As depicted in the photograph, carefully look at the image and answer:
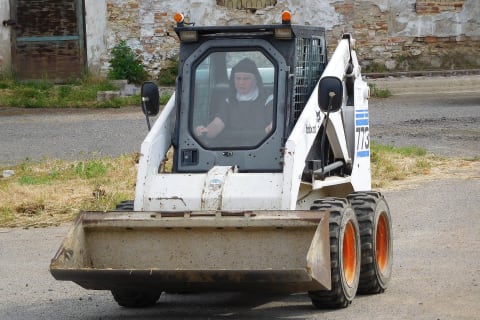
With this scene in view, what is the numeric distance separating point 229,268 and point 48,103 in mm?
16490

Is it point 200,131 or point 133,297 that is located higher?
point 200,131

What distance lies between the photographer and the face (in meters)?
9.67

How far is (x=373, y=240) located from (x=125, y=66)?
1793cm

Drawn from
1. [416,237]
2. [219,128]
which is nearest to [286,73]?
[219,128]

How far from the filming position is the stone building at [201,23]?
26.8 m

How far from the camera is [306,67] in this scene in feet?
32.9

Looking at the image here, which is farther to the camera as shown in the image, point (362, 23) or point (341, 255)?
point (362, 23)

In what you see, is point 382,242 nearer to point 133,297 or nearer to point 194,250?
point 194,250

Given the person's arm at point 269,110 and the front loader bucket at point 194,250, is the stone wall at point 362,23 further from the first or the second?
the front loader bucket at point 194,250

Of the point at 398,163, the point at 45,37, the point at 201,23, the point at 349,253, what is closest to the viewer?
the point at 349,253

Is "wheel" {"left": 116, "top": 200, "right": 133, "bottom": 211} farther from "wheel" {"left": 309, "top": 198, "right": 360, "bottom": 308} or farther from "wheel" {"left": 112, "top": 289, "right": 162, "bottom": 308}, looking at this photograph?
"wheel" {"left": 309, "top": 198, "right": 360, "bottom": 308}

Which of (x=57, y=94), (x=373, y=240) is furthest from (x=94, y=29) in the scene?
(x=373, y=240)

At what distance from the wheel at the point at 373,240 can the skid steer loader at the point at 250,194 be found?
0.04ft

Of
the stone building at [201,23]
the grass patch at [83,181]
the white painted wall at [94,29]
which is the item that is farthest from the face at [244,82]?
the white painted wall at [94,29]
